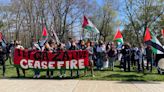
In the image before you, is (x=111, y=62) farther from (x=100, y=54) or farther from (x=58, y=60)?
(x=58, y=60)

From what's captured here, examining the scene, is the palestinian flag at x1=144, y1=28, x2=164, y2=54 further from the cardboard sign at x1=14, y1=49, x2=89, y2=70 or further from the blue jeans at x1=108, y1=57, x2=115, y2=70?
the blue jeans at x1=108, y1=57, x2=115, y2=70

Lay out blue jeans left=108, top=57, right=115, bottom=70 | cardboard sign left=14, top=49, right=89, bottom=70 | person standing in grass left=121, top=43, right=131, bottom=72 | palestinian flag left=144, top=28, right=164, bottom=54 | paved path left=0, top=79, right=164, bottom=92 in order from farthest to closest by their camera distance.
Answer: blue jeans left=108, top=57, right=115, bottom=70, person standing in grass left=121, top=43, right=131, bottom=72, palestinian flag left=144, top=28, right=164, bottom=54, cardboard sign left=14, top=49, right=89, bottom=70, paved path left=0, top=79, right=164, bottom=92

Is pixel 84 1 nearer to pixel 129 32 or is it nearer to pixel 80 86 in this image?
pixel 129 32

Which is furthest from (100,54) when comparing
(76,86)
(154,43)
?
(76,86)

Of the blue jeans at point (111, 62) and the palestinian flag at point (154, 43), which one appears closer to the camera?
the palestinian flag at point (154, 43)

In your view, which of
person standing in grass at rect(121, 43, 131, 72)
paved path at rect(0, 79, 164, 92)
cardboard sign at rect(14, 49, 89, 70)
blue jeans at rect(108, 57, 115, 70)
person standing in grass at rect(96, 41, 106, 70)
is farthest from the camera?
blue jeans at rect(108, 57, 115, 70)

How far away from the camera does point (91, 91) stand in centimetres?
1288

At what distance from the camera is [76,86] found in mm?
14086

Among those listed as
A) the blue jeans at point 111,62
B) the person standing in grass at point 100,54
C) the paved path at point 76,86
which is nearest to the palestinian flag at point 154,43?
the paved path at point 76,86

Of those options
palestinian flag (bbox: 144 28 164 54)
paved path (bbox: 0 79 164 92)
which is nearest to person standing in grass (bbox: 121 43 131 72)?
palestinian flag (bbox: 144 28 164 54)

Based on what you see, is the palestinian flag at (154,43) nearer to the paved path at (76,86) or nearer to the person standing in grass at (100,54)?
the paved path at (76,86)

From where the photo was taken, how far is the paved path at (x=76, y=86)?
13148 mm

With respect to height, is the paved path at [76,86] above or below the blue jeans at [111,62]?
below

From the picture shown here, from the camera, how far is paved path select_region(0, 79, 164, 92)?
13.1 m
